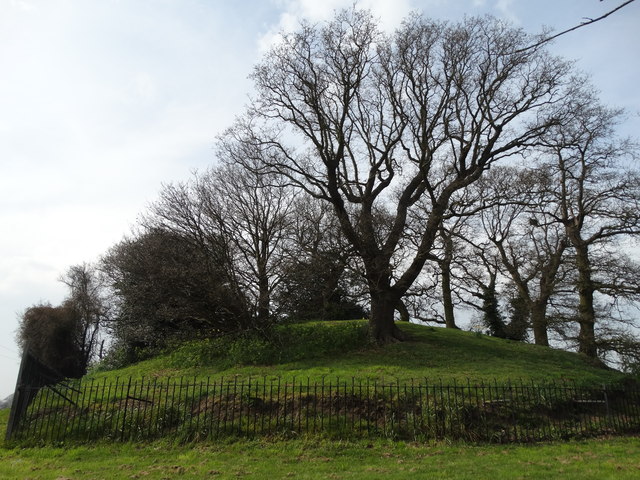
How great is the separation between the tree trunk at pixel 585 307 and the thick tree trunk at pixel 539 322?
1953 millimetres

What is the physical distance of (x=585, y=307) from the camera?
71.4 feet

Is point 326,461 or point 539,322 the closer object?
point 326,461

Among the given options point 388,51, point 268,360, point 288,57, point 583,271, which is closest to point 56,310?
point 268,360

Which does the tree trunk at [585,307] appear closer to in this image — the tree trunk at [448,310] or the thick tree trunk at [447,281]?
the thick tree trunk at [447,281]

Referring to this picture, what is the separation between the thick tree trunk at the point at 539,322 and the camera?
76.9 ft

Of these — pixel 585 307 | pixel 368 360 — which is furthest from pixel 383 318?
pixel 585 307

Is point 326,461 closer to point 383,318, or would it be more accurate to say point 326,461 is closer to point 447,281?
point 383,318

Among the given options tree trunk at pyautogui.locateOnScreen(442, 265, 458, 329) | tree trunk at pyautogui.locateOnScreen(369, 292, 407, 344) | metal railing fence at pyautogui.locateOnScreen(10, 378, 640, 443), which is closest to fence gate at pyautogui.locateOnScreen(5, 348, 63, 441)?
metal railing fence at pyautogui.locateOnScreen(10, 378, 640, 443)

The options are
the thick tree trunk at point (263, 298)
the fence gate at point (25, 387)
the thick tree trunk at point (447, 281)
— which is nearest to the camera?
the fence gate at point (25, 387)

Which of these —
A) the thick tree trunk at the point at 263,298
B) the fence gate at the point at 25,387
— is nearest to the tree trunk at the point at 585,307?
the thick tree trunk at the point at 263,298

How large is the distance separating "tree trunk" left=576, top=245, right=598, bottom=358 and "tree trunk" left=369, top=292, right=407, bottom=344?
30.0 feet

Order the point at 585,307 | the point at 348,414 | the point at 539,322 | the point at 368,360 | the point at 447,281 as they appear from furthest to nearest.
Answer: the point at 447,281
the point at 539,322
the point at 585,307
the point at 368,360
the point at 348,414

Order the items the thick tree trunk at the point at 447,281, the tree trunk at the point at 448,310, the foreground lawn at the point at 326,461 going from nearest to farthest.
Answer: the foreground lawn at the point at 326,461 → the thick tree trunk at the point at 447,281 → the tree trunk at the point at 448,310

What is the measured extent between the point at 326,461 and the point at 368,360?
24.0 feet
